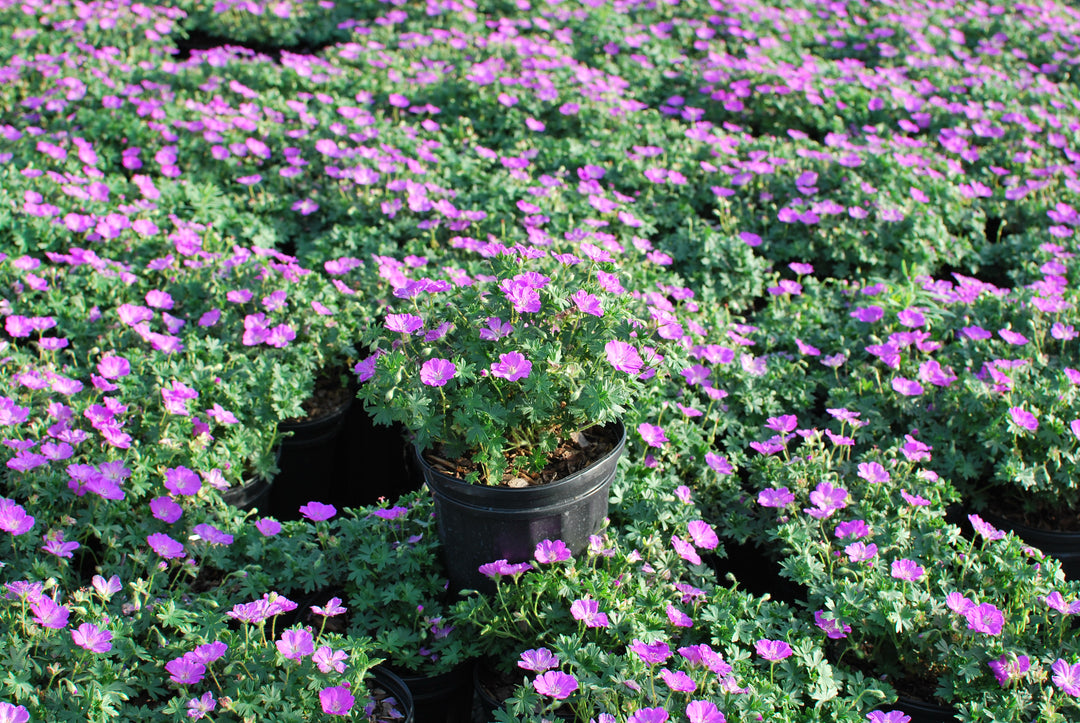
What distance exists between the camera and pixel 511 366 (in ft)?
7.48

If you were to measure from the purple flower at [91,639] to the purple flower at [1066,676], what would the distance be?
2447 mm

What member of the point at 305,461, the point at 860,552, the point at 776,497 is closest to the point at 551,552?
the point at 776,497

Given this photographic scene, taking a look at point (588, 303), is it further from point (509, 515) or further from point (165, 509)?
point (165, 509)

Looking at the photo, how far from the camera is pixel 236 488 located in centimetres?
309

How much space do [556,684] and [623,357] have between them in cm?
86

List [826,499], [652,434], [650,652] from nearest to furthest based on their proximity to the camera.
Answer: [650,652]
[826,499]
[652,434]

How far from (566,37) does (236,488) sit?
5.24 metres

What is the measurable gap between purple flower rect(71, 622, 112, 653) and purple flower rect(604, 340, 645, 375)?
4.92ft

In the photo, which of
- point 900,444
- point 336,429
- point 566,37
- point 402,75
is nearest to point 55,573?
point 336,429

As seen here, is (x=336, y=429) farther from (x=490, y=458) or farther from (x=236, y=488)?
(x=490, y=458)

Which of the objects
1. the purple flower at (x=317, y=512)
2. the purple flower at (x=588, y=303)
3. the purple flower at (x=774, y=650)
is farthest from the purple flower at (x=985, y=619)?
the purple flower at (x=317, y=512)

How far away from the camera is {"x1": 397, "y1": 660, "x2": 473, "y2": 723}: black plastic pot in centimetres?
254

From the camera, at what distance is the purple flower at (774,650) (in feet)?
7.56

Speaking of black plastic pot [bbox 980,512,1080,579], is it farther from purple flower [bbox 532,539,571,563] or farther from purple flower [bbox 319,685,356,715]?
purple flower [bbox 319,685,356,715]
